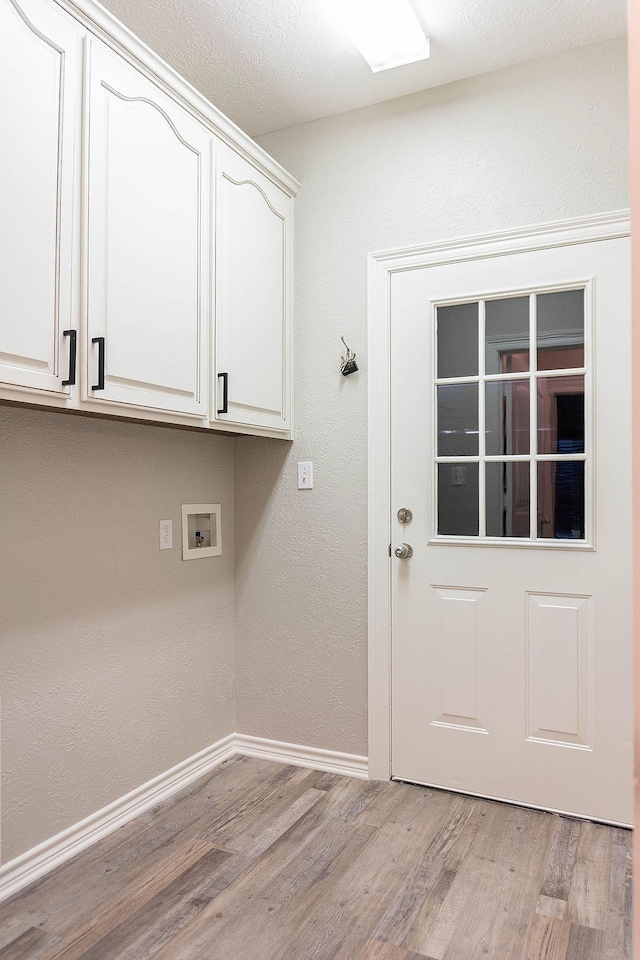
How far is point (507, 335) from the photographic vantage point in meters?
2.39

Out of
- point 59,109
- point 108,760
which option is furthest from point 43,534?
point 59,109

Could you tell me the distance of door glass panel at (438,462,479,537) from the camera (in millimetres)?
2443

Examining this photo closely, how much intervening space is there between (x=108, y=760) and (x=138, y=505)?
833mm

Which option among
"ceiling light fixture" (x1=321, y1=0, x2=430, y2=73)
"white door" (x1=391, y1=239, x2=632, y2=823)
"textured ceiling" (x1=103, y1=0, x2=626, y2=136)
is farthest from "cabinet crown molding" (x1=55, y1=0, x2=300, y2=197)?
"white door" (x1=391, y1=239, x2=632, y2=823)

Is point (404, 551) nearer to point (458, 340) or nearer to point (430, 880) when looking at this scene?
point (458, 340)

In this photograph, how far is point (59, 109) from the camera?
167cm

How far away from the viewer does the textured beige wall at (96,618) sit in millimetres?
1918

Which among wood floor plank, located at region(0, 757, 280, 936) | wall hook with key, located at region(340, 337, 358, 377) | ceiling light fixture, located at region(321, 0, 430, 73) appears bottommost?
wood floor plank, located at region(0, 757, 280, 936)

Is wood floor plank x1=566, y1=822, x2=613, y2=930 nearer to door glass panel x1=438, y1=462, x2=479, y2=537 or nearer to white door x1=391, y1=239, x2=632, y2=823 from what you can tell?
white door x1=391, y1=239, x2=632, y2=823

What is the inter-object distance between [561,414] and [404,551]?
0.73 meters

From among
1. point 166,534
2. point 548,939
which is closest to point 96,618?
point 166,534

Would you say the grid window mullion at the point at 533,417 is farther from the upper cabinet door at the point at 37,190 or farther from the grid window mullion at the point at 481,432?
the upper cabinet door at the point at 37,190

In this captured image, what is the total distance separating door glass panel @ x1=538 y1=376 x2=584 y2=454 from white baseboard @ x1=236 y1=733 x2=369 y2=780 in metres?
1.37

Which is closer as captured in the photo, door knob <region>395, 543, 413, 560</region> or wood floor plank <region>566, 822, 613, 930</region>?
wood floor plank <region>566, 822, 613, 930</region>
